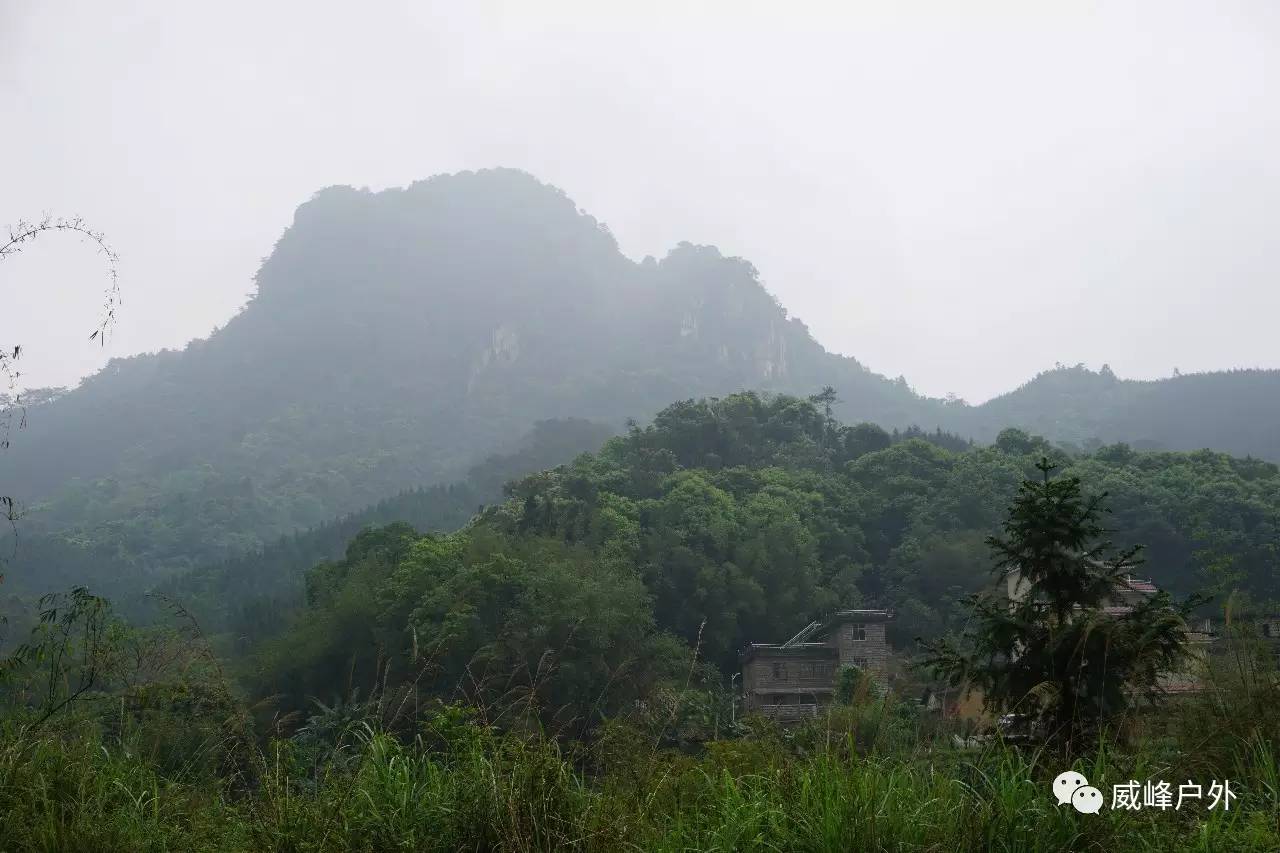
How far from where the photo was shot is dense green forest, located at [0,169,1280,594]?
6581cm

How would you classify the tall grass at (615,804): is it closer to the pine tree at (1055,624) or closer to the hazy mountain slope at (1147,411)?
the pine tree at (1055,624)

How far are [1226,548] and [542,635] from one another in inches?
902

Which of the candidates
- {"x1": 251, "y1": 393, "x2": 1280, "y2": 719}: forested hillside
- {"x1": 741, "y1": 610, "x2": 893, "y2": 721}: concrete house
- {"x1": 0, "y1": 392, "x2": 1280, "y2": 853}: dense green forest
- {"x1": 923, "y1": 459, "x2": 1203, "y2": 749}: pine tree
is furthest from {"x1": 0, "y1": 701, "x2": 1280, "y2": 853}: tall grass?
{"x1": 741, "y1": 610, "x2": 893, "y2": 721}: concrete house

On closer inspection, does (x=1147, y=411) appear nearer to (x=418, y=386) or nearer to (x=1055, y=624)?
(x=418, y=386)

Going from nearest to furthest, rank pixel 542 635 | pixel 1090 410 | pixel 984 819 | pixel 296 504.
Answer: pixel 984 819
pixel 542 635
pixel 296 504
pixel 1090 410

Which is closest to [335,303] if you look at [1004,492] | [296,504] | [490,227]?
[490,227]

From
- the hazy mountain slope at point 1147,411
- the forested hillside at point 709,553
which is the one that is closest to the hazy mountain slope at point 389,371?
the hazy mountain slope at point 1147,411

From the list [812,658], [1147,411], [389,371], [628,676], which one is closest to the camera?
[628,676]

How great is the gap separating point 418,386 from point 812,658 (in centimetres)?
8134

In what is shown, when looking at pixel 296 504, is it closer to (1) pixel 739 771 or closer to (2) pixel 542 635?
(2) pixel 542 635

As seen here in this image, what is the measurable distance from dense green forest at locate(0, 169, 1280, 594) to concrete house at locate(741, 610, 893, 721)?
34.5 metres

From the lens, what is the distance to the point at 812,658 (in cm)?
2958

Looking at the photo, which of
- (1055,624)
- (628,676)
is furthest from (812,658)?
(1055,624)

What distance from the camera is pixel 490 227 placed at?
140 meters
